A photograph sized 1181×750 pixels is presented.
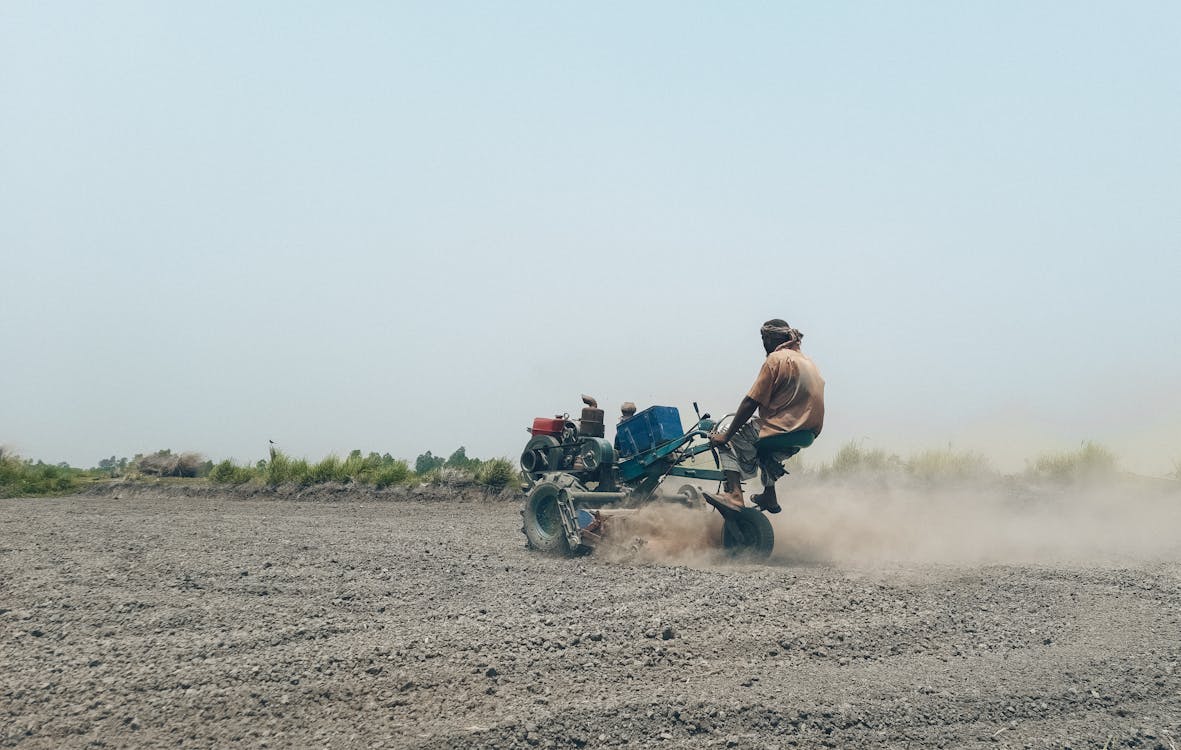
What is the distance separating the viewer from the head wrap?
28.5 ft

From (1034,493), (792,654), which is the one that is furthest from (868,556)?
(1034,493)

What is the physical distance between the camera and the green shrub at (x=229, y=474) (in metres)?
18.9

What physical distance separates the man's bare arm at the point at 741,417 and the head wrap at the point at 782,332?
784 mm

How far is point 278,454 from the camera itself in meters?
19.0

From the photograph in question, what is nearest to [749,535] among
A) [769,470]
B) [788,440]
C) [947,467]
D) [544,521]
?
[769,470]

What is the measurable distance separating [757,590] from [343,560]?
406cm

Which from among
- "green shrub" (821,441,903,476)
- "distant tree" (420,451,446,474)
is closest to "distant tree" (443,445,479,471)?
"distant tree" (420,451,446,474)

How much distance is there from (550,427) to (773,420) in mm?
2954

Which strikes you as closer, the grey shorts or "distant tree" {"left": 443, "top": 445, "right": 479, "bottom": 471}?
the grey shorts

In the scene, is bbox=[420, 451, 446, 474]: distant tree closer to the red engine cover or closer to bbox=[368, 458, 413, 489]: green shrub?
bbox=[368, 458, 413, 489]: green shrub

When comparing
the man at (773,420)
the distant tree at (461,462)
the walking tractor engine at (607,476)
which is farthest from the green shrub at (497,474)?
the man at (773,420)

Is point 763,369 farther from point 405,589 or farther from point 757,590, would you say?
point 405,589

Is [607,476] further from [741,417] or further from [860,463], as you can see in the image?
[860,463]

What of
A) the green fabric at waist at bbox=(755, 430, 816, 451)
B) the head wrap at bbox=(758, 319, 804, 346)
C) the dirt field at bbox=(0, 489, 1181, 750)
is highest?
the head wrap at bbox=(758, 319, 804, 346)
